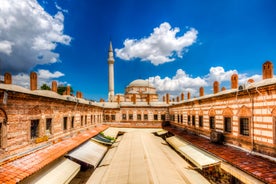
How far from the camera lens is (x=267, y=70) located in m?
10.4

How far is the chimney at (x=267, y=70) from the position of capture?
1033 cm

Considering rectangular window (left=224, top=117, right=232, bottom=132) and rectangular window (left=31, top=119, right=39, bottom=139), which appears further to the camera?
rectangular window (left=224, top=117, right=232, bottom=132)

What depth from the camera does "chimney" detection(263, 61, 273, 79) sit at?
33.9ft

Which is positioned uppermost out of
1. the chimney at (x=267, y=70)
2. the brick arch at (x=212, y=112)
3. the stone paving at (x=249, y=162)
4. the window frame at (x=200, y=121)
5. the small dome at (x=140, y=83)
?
the small dome at (x=140, y=83)

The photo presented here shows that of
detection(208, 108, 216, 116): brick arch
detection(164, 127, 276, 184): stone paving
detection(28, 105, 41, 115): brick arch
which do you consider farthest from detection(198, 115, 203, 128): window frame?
detection(28, 105, 41, 115): brick arch

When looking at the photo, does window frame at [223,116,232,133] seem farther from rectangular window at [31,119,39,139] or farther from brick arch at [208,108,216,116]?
rectangular window at [31,119,39,139]

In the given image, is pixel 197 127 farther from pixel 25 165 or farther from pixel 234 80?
pixel 25 165

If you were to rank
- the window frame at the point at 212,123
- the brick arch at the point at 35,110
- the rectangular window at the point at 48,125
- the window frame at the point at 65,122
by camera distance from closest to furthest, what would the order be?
the brick arch at the point at 35,110
the rectangular window at the point at 48,125
the window frame at the point at 212,123
the window frame at the point at 65,122

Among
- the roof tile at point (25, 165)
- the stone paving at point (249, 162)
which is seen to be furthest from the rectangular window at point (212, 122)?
the roof tile at point (25, 165)

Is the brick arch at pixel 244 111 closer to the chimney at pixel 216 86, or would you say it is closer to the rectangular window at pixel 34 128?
the chimney at pixel 216 86

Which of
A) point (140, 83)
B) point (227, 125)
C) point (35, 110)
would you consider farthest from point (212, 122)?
point (140, 83)

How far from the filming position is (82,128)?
15820mm

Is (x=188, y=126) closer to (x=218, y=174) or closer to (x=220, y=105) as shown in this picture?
(x=220, y=105)

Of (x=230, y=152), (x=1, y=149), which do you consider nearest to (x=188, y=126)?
(x=230, y=152)
